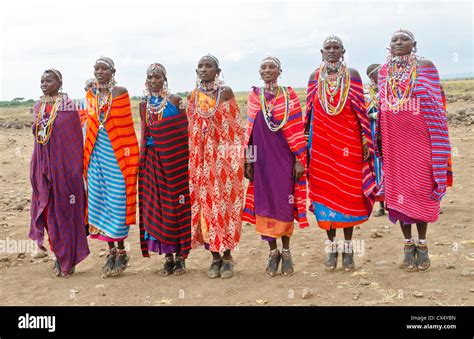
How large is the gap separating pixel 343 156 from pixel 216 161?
1369 mm

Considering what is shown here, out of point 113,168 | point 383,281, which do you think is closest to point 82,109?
point 113,168

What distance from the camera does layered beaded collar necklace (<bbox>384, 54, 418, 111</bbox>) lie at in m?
5.42

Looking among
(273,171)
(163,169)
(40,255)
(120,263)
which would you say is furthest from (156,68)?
(40,255)

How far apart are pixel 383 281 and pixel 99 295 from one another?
2.95 meters

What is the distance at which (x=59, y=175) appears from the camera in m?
6.12

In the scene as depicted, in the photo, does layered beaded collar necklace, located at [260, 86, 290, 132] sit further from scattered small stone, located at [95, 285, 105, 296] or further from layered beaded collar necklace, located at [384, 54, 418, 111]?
scattered small stone, located at [95, 285, 105, 296]

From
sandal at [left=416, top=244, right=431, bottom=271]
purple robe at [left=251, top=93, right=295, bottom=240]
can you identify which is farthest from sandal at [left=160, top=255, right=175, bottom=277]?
sandal at [left=416, top=244, right=431, bottom=271]

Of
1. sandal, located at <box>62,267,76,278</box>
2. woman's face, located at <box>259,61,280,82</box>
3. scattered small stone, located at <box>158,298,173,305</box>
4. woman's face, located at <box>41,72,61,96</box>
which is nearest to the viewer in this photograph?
scattered small stone, located at <box>158,298,173,305</box>

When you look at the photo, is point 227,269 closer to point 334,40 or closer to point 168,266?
point 168,266

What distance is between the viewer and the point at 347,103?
5.57 metres

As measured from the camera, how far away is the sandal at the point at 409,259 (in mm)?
5676

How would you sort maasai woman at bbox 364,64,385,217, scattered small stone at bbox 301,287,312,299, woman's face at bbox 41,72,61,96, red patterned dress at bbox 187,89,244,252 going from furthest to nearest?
1. maasai woman at bbox 364,64,385,217
2. woman's face at bbox 41,72,61,96
3. red patterned dress at bbox 187,89,244,252
4. scattered small stone at bbox 301,287,312,299

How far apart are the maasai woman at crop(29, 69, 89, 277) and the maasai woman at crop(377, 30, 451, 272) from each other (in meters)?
3.51
